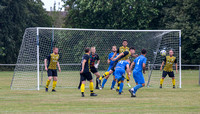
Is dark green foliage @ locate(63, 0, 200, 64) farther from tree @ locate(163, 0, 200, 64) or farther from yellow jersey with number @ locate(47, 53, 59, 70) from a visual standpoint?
yellow jersey with number @ locate(47, 53, 59, 70)

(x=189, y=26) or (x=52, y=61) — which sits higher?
(x=189, y=26)

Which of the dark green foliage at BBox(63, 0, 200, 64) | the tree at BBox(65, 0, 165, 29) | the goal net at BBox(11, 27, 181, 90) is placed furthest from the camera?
the tree at BBox(65, 0, 165, 29)

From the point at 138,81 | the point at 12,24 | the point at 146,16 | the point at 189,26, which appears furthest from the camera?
the point at 12,24

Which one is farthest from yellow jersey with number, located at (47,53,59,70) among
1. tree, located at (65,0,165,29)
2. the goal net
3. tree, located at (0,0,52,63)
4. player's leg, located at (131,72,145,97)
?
tree, located at (0,0,52,63)

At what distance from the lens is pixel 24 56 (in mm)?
17969

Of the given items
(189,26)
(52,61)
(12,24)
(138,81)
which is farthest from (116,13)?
(138,81)

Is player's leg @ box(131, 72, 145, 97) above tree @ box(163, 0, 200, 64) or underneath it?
underneath

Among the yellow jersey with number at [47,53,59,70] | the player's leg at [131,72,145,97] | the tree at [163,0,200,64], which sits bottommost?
the player's leg at [131,72,145,97]

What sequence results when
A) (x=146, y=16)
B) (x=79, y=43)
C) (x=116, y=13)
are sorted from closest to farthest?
1. (x=79, y=43)
2. (x=146, y=16)
3. (x=116, y=13)

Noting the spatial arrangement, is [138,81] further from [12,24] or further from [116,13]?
[12,24]

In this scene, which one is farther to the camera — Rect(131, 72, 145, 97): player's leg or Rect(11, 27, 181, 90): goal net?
Rect(11, 27, 181, 90): goal net

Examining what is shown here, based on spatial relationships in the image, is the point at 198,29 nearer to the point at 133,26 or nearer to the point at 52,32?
the point at 133,26

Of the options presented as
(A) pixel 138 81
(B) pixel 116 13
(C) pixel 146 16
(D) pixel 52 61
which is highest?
(B) pixel 116 13

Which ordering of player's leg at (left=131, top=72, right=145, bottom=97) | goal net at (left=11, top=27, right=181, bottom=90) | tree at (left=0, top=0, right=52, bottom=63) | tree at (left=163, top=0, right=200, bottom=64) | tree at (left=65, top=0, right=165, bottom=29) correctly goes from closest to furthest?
player's leg at (left=131, top=72, right=145, bottom=97) → goal net at (left=11, top=27, right=181, bottom=90) → tree at (left=163, top=0, right=200, bottom=64) → tree at (left=65, top=0, right=165, bottom=29) → tree at (left=0, top=0, right=52, bottom=63)
